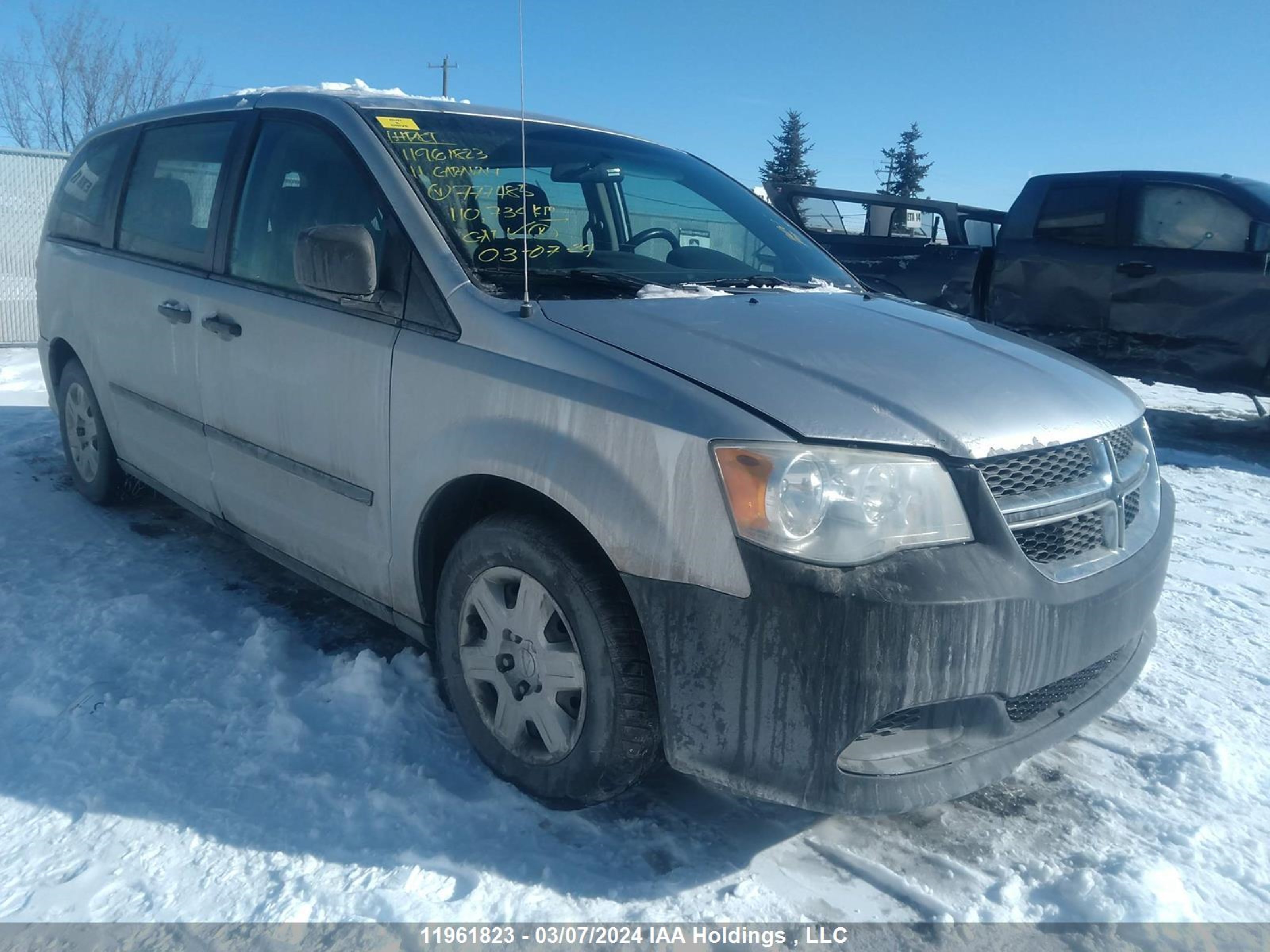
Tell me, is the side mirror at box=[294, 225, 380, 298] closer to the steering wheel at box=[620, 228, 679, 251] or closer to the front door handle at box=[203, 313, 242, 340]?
the front door handle at box=[203, 313, 242, 340]

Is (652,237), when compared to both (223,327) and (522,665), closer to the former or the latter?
(223,327)

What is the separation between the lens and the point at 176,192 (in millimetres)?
3859

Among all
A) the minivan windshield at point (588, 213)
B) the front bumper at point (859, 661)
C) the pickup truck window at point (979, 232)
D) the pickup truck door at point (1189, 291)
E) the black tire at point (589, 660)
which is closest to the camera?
the front bumper at point (859, 661)

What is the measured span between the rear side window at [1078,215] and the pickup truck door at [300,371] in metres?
6.45

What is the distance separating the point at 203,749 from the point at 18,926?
68 centimetres

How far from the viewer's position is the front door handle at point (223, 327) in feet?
10.6

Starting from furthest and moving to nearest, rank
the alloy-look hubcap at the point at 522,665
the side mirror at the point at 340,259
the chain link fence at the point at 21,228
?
the chain link fence at the point at 21,228
the side mirror at the point at 340,259
the alloy-look hubcap at the point at 522,665

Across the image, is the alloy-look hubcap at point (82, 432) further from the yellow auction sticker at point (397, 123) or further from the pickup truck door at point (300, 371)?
the yellow auction sticker at point (397, 123)

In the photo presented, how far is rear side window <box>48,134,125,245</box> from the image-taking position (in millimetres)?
4363

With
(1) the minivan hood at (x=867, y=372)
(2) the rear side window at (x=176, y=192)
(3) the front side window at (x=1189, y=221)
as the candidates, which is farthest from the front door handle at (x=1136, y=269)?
(2) the rear side window at (x=176, y=192)

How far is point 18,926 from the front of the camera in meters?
2.00

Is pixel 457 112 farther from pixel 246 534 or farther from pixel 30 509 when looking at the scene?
pixel 30 509

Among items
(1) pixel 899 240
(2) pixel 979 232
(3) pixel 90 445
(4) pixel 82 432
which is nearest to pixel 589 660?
(3) pixel 90 445

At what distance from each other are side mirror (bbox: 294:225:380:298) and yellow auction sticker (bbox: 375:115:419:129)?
49 cm
